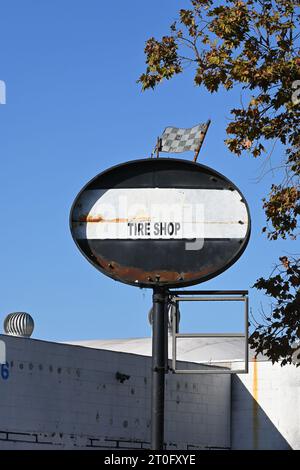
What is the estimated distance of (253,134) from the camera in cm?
2086

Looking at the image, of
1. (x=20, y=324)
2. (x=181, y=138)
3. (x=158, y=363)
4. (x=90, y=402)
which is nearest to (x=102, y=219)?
(x=158, y=363)

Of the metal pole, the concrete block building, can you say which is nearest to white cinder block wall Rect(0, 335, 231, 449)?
the concrete block building

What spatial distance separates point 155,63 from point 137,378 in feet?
50.0

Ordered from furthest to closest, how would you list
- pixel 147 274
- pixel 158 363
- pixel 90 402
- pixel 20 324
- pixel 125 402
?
pixel 20 324, pixel 125 402, pixel 90 402, pixel 147 274, pixel 158 363

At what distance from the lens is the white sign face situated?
9.01m

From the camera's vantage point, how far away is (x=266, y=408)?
37.9 meters

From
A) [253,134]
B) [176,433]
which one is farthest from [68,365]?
[253,134]

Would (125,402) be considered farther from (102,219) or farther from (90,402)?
(102,219)

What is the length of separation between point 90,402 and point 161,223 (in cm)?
2323

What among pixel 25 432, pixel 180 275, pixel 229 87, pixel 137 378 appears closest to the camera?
pixel 180 275

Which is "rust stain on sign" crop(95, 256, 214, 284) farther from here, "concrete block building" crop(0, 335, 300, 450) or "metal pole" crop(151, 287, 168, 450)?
"concrete block building" crop(0, 335, 300, 450)

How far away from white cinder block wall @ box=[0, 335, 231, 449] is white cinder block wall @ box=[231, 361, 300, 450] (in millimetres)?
1060
